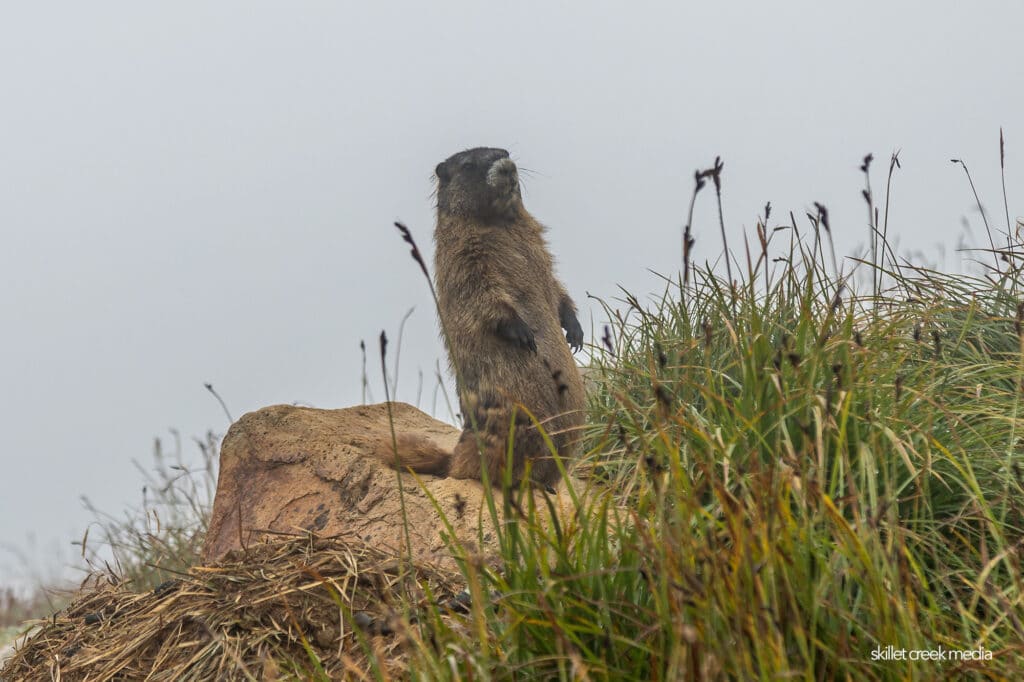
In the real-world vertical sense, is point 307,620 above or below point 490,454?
below

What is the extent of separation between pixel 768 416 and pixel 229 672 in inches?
90.0

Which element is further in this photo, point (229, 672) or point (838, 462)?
point (229, 672)

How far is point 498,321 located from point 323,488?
1320 millimetres

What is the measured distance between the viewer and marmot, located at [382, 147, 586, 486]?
5.49 metres

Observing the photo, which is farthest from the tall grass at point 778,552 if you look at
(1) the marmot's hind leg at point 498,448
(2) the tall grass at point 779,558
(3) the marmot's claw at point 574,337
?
(3) the marmot's claw at point 574,337

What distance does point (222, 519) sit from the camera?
5.67 meters

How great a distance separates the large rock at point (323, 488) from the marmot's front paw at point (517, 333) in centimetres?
81

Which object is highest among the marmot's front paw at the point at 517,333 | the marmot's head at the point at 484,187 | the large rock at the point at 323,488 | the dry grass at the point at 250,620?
the marmot's head at the point at 484,187

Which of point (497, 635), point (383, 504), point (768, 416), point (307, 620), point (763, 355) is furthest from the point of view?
point (383, 504)

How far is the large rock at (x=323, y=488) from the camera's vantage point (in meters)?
5.02

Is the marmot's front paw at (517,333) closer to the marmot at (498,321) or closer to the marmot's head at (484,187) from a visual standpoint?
the marmot at (498,321)

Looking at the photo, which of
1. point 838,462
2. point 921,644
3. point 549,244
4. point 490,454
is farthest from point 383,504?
point 921,644

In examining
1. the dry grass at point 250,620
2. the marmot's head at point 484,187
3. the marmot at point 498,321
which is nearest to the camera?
the dry grass at point 250,620

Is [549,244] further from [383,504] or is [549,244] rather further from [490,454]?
[383,504]
